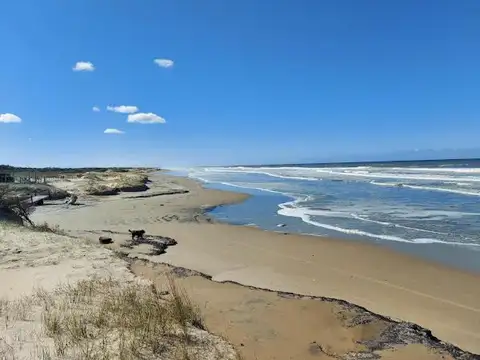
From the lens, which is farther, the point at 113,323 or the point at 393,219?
the point at 393,219

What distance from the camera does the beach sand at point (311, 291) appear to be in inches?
236

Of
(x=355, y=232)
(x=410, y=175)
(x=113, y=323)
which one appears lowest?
(x=355, y=232)

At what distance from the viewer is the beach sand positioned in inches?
236

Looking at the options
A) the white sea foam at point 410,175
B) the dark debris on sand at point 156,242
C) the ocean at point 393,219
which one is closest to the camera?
the ocean at point 393,219

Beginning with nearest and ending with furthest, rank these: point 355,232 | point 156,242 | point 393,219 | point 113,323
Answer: point 113,323 < point 156,242 < point 355,232 < point 393,219

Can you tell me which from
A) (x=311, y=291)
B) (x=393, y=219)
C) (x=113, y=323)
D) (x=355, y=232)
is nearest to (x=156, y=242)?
(x=311, y=291)

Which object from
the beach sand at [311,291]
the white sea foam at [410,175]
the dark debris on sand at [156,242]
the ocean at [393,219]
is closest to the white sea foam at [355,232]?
the ocean at [393,219]

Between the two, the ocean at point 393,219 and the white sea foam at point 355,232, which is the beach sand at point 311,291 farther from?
the white sea foam at point 355,232

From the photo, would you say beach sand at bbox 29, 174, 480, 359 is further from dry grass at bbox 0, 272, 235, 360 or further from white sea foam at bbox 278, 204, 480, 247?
white sea foam at bbox 278, 204, 480, 247

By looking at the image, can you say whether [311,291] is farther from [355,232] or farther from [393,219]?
[393,219]

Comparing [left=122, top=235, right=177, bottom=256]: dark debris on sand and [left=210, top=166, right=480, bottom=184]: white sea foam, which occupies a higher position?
[left=210, top=166, right=480, bottom=184]: white sea foam

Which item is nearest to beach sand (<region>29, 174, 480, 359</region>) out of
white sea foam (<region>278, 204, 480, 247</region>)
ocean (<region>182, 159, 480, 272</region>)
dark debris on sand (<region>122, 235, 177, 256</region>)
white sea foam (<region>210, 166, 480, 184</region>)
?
dark debris on sand (<region>122, 235, 177, 256</region>)

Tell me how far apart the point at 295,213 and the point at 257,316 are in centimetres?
1317

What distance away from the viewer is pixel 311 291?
27.9 ft
